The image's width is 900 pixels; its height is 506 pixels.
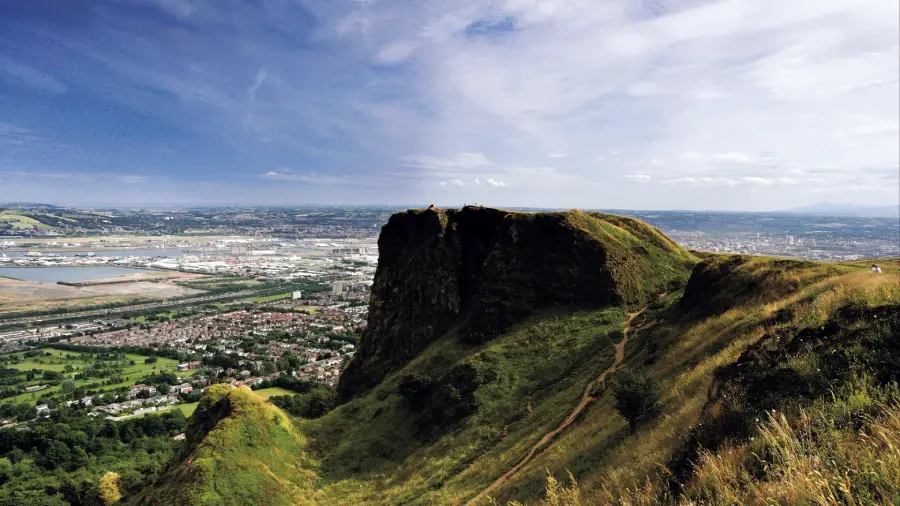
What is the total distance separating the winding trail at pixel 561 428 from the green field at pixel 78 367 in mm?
104743

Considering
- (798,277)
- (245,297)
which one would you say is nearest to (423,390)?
(798,277)

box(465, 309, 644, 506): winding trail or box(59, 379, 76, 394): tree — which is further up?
box(465, 309, 644, 506): winding trail

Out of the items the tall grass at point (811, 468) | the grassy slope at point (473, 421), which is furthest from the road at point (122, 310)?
the tall grass at point (811, 468)

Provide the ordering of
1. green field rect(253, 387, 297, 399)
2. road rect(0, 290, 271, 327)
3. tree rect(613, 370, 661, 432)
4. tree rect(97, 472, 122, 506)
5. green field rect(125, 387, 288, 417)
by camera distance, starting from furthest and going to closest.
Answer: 1. road rect(0, 290, 271, 327)
2. green field rect(253, 387, 297, 399)
3. green field rect(125, 387, 288, 417)
4. tree rect(97, 472, 122, 506)
5. tree rect(613, 370, 661, 432)

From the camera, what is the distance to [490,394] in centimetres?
3769

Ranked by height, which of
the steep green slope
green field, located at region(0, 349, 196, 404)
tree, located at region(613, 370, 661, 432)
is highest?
tree, located at region(613, 370, 661, 432)

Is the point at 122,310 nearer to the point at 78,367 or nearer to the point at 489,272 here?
the point at 78,367

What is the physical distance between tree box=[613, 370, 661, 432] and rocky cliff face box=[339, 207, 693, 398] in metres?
26.7

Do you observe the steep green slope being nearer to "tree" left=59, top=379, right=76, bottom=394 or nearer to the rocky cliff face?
the rocky cliff face

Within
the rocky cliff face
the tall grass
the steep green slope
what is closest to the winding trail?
the rocky cliff face

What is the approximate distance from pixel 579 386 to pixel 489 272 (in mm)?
21273

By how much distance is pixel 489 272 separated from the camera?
5231cm

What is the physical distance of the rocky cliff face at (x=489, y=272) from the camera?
157 feet

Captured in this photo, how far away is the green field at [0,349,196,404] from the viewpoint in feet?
324
